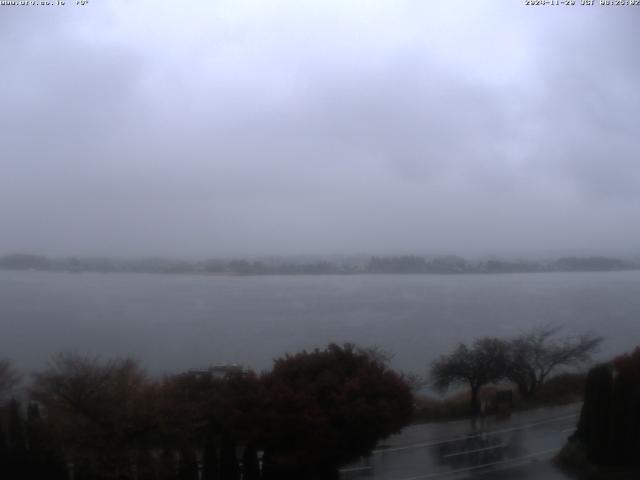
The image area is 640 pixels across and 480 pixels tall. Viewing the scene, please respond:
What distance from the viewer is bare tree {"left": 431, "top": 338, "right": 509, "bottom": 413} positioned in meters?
22.0

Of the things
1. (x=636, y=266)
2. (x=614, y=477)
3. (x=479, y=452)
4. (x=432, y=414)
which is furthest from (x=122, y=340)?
(x=636, y=266)

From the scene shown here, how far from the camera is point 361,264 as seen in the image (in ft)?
101

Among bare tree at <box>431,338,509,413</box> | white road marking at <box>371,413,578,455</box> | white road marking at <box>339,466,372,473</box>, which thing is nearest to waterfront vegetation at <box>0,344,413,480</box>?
white road marking at <box>339,466,372,473</box>

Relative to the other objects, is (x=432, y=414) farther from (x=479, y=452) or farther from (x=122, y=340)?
(x=122, y=340)

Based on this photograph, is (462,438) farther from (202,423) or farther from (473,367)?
(202,423)

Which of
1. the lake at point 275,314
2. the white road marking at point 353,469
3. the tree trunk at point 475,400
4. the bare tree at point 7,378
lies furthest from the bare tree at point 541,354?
the bare tree at point 7,378

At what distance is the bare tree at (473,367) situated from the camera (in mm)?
22016

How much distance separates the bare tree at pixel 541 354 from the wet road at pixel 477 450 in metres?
2.33

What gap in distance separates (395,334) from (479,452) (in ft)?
30.5

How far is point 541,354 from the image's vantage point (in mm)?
23781

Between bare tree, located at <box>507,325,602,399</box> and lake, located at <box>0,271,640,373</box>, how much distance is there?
0.68 metres

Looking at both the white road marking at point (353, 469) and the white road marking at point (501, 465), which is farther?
the white road marking at point (353, 469)

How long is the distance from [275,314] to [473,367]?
7.17m

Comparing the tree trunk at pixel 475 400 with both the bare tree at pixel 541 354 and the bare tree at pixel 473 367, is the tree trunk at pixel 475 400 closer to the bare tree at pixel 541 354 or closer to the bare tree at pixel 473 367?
the bare tree at pixel 473 367
